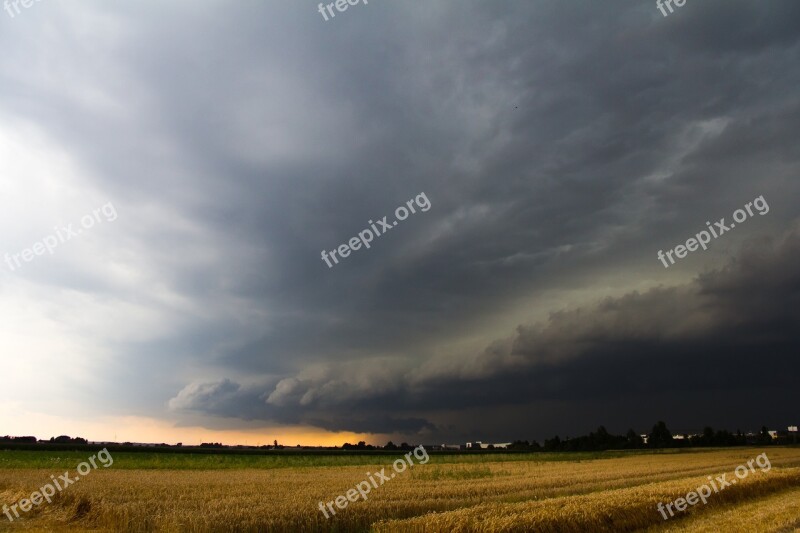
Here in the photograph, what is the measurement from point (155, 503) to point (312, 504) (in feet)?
19.2

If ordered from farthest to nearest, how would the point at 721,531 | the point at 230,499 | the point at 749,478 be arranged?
the point at 749,478 < the point at 230,499 < the point at 721,531

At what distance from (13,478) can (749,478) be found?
4252cm

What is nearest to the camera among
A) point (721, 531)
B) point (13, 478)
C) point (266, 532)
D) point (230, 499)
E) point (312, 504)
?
point (266, 532)

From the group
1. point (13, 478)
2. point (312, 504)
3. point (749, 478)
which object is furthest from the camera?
point (13, 478)

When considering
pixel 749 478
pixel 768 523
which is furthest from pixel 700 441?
pixel 768 523

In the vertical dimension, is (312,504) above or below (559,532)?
above

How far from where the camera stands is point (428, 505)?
21.6 meters

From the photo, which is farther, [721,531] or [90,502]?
[90,502]

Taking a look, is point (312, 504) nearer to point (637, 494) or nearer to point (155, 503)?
point (155, 503)

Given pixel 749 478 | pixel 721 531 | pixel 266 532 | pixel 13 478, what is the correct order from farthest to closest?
pixel 13 478 → pixel 749 478 → pixel 721 531 → pixel 266 532

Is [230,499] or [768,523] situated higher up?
[230,499]

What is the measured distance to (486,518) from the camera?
1645 centimetres

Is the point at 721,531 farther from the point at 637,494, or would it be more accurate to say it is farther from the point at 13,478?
the point at 13,478

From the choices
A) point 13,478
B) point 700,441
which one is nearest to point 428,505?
point 13,478
